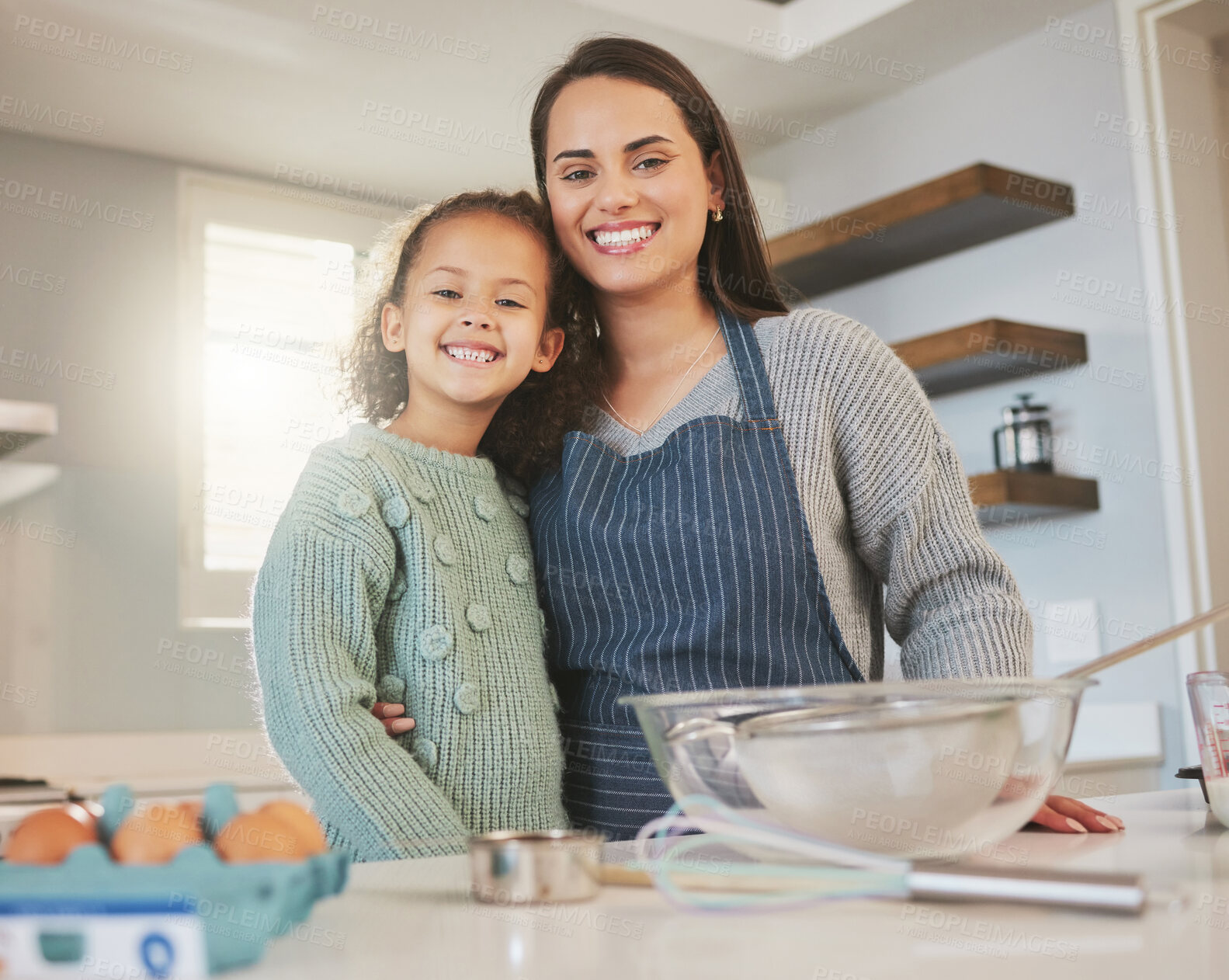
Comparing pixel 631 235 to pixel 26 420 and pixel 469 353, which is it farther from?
pixel 26 420

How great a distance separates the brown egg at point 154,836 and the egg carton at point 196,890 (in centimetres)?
2

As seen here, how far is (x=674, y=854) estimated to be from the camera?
2.26ft

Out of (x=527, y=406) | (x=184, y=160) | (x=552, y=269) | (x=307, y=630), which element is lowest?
(x=307, y=630)

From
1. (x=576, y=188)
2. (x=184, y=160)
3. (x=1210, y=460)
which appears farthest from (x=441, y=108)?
(x=1210, y=460)

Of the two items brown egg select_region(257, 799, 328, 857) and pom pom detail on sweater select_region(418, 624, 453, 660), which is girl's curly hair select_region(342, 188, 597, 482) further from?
brown egg select_region(257, 799, 328, 857)

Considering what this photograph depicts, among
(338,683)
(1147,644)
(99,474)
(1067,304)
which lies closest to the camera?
(1147,644)

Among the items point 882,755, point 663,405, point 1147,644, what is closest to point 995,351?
point 663,405

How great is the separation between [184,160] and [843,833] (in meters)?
3.03

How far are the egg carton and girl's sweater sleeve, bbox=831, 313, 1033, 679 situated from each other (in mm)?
812

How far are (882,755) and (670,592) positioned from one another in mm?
622

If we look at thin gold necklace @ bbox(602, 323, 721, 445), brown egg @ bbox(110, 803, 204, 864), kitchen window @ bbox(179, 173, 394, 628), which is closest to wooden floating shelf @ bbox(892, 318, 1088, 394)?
thin gold necklace @ bbox(602, 323, 721, 445)

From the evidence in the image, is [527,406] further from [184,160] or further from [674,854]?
[184,160]

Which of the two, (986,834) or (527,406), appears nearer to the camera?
(986,834)

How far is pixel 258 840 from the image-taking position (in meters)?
0.48
